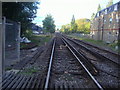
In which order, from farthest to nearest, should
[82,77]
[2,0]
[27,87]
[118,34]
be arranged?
[118,34] < [2,0] < [82,77] < [27,87]

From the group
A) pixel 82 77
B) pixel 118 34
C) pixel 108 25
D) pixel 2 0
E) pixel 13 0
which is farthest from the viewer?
pixel 108 25

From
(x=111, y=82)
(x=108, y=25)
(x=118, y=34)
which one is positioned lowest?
(x=111, y=82)

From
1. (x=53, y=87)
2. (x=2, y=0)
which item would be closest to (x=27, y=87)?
(x=53, y=87)

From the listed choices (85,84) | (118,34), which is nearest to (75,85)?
(85,84)

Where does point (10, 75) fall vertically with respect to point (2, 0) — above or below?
below

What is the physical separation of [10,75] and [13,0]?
10014mm

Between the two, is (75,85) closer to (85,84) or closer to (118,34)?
(85,84)

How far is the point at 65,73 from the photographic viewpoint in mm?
6637

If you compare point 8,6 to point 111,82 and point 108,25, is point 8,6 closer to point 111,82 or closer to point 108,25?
point 111,82

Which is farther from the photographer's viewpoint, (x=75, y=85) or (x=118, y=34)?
(x=118, y=34)

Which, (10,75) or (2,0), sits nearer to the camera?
(10,75)

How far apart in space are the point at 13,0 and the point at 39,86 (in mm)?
11435

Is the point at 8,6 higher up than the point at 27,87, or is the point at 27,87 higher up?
the point at 8,6

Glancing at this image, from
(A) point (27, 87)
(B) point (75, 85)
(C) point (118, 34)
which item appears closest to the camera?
(A) point (27, 87)
